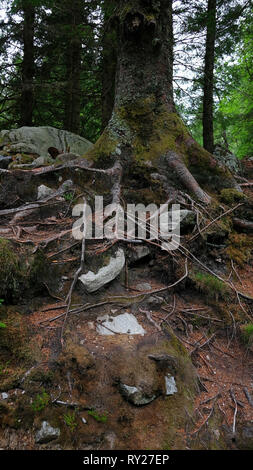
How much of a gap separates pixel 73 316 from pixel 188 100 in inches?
388

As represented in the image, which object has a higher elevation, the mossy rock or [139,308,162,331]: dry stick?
the mossy rock

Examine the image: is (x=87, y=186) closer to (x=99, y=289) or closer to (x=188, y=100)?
(x=99, y=289)

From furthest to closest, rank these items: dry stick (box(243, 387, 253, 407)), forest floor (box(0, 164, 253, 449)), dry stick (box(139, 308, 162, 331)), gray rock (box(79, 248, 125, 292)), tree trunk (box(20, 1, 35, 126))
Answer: tree trunk (box(20, 1, 35, 126)) < gray rock (box(79, 248, 125, 292)) < dry stick (box(139, 308, 162, 331)) < dry stick (box(243, 387, 253, 407)) < forest floor (box(0, 164, 253, 449))

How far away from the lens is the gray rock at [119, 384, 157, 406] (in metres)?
2.00

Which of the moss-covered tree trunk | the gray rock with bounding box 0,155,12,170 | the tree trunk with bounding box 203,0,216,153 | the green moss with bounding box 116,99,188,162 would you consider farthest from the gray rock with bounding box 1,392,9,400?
the tree trunk with bounding box 203,0,216,153

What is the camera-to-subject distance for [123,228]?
11.4 feet

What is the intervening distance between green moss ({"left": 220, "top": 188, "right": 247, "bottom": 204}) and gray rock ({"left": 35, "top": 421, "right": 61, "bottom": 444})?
3.90 meters

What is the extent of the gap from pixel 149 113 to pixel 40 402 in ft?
14.5

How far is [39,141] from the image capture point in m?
6.84

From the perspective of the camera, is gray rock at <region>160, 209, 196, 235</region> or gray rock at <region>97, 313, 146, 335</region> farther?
gray rock at <region>160, 209, 196, 235</region>

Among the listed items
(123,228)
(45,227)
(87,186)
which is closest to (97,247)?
(123,228)

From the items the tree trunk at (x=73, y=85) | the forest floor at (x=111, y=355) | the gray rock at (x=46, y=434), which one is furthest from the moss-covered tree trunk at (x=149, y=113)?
the tree trunk at (x=73, y=85)

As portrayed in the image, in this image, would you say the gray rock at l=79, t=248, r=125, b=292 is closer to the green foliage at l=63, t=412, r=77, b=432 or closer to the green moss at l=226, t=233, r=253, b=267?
the green foliage at l=63, t=412, r=77, b=432

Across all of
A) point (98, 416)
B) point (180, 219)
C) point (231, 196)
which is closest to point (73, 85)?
point (231, 196)
